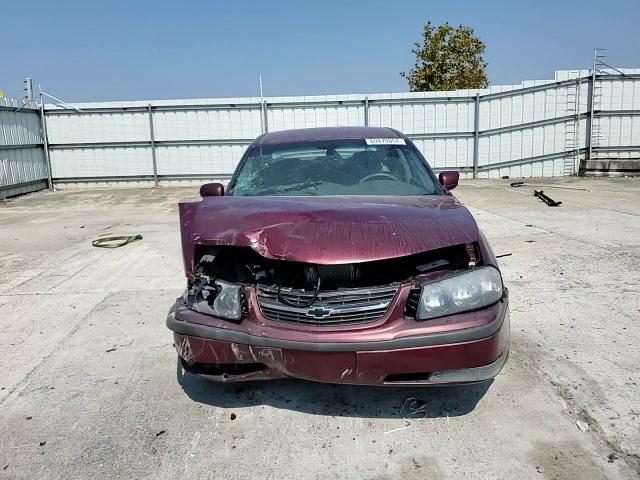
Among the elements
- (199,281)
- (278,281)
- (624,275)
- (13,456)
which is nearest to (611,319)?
(624,275)

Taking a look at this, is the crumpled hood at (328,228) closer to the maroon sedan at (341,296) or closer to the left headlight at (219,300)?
the maroon sedan at (341,296)

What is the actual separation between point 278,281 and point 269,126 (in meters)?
13.4

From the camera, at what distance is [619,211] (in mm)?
8859

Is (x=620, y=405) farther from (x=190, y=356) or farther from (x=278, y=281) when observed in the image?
(x=190, y=356)

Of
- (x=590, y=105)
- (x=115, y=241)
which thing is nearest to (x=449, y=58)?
(x=590, y=105)

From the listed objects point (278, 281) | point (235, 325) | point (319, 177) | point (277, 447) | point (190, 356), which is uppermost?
point (319, 177)

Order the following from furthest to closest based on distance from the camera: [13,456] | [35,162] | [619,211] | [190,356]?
[35,162], [619,211], [190,356], [13,456]

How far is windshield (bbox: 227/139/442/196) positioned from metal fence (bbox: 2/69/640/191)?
11.4m

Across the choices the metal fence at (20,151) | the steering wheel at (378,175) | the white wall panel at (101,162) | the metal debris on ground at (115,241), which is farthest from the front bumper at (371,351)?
the white wall panel at (101,162)

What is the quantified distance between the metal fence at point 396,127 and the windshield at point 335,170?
1143cm

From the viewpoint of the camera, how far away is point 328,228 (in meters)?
2.49

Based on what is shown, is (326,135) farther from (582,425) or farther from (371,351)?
(582,425)

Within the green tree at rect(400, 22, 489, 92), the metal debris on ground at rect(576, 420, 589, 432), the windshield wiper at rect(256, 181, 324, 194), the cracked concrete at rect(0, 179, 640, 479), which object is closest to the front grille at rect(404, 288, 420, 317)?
the cracked concrete at rect(0, 179, 640, 479)

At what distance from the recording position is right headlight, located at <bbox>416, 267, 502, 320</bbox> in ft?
7.55
